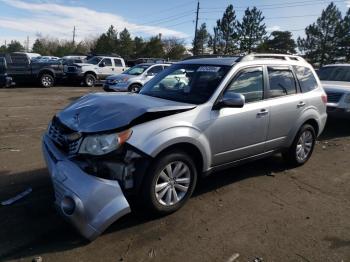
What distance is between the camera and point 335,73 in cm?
1103

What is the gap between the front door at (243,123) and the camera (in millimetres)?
4543

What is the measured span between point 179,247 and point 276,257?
3.07ft

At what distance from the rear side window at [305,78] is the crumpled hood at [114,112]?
246cm

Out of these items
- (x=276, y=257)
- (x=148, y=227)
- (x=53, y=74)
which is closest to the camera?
(x=276, y=257)

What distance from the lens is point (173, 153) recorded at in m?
4.04

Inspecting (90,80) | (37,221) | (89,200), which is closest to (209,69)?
(89,200)

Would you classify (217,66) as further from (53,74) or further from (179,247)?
(53,74)

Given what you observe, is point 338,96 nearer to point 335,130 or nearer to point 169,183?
point 335,130

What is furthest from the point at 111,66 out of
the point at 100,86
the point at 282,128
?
the point at 282,128

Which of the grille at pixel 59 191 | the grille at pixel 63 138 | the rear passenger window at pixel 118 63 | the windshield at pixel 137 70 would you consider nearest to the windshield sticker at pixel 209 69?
the grille at pixel 63 138

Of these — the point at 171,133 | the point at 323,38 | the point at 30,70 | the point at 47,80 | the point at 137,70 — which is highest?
the point at 323,38

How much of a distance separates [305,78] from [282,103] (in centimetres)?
98

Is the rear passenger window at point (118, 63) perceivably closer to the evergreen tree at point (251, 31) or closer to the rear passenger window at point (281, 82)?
the rear passenger window at point (281, 82)

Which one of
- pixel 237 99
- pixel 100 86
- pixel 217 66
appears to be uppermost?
pixel 217 66
